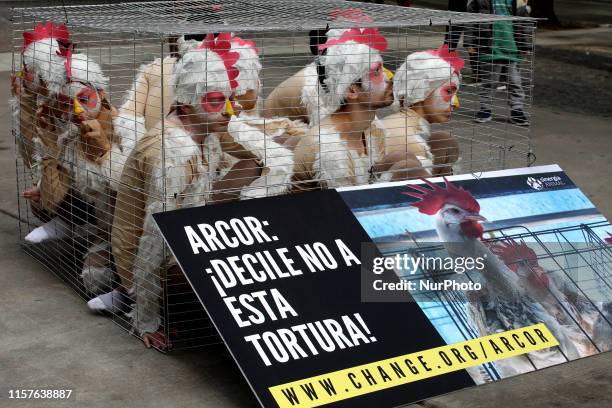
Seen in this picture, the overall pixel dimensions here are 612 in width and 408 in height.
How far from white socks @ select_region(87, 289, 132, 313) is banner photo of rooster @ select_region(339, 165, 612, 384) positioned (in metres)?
1.22

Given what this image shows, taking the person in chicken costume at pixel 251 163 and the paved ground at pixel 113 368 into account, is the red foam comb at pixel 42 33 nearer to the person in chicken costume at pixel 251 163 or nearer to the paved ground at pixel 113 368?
the person in chicken costume at pixel 251 163

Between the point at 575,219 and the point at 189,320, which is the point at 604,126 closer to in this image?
the point at 575,219

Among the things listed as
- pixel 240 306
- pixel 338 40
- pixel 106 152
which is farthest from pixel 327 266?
pixel 106 152

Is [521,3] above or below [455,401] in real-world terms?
above

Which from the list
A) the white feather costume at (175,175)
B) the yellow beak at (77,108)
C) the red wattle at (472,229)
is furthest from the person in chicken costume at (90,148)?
the red wattle at (472,229)

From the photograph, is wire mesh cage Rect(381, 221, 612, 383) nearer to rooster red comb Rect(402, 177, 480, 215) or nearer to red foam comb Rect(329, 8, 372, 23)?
rooster red comb Rect(402, 177, 480, 215)

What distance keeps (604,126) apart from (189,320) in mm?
6646

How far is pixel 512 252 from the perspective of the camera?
4.91 m

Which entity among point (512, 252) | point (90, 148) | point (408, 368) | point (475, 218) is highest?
point (90, 148)

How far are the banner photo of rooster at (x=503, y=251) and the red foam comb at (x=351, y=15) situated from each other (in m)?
0.98

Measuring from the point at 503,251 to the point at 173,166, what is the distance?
5.08 ft

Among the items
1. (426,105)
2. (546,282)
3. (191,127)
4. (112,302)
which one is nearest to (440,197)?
(546,282)

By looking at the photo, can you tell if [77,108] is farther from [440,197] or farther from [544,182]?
[544,182]

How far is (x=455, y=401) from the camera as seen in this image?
4238 millimetres
